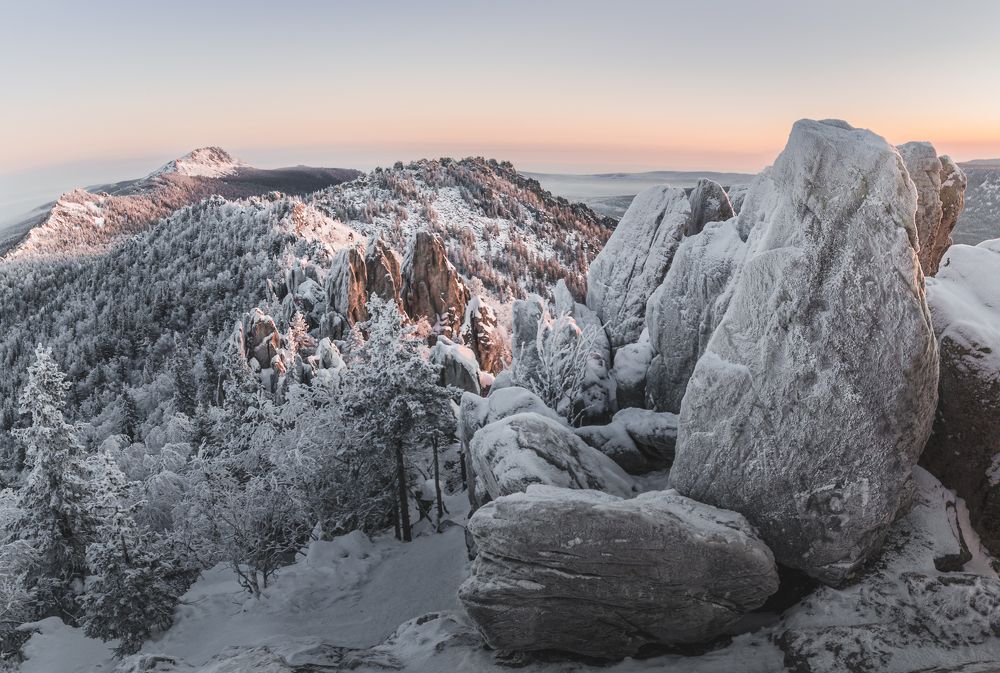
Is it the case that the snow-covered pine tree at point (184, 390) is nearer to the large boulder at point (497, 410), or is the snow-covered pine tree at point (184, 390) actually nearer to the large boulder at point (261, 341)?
the large boulder at point (261, 341)

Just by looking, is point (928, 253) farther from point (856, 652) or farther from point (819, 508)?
point (856, 652)

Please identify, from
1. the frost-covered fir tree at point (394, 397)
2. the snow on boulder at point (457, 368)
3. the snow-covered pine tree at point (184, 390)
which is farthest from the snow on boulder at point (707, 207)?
the snow-covered pine tree at point (184, 390)

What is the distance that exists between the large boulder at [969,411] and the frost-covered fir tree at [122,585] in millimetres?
27338

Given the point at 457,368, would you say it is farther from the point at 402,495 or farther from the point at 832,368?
the point at 832,368

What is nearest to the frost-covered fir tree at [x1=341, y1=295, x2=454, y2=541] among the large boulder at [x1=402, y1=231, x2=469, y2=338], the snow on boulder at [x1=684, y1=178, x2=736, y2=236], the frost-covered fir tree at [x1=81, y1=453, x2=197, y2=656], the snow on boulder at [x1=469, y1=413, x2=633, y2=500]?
the snow on boulder at [x1=469, y1=413, x2=633, y2=500]

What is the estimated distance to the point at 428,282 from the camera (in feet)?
218

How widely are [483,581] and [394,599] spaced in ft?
38.0

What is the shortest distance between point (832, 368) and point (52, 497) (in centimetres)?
3345

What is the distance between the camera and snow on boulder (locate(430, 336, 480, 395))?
41875mm

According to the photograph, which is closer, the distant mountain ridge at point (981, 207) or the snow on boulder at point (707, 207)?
the snow on boulder at point (707, 207)

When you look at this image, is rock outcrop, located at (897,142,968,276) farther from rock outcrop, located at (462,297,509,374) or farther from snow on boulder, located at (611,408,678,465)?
rock outcrop, located at (462,297,509,374)

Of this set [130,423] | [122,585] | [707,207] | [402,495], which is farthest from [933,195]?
[130,423]

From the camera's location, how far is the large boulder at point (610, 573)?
12.6 metres

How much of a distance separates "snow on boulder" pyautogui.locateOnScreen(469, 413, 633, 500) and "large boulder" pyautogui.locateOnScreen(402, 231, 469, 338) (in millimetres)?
47308
